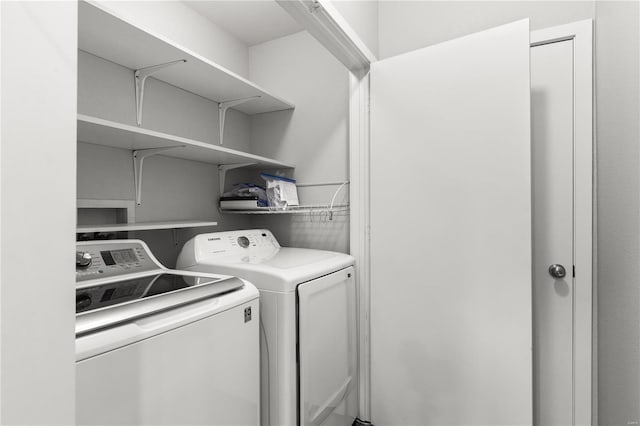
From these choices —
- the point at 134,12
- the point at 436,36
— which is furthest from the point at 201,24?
the point at 436,36

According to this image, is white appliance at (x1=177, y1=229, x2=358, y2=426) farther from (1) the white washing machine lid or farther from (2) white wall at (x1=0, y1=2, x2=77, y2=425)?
(2) white wall at (x1=0, y1=2, x2=77, y2=425)

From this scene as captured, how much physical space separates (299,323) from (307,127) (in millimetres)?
1458

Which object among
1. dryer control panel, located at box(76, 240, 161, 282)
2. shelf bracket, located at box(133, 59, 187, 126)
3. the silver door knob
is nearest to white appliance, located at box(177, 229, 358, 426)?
dryer control panel, located at box(76, 240, 161, 282)

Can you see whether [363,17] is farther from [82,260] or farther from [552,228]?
[82,260]

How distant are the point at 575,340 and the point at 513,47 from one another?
1455 millimetres

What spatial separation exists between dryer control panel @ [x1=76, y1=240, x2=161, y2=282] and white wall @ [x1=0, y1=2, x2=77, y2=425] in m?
0.79

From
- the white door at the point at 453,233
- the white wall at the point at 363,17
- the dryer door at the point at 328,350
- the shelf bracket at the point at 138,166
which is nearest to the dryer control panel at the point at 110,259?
the shelf bracket at the point at 138,166

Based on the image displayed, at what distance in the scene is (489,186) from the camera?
1.53 meters

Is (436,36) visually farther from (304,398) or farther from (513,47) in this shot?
(304,398)

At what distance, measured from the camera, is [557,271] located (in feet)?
5.24

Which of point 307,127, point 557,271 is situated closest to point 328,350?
point 557,271

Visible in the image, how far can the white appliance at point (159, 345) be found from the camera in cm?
74

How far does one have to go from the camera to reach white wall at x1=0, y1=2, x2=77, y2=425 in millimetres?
448

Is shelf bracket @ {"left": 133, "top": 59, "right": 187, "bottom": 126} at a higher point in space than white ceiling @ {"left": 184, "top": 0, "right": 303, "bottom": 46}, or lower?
lower
